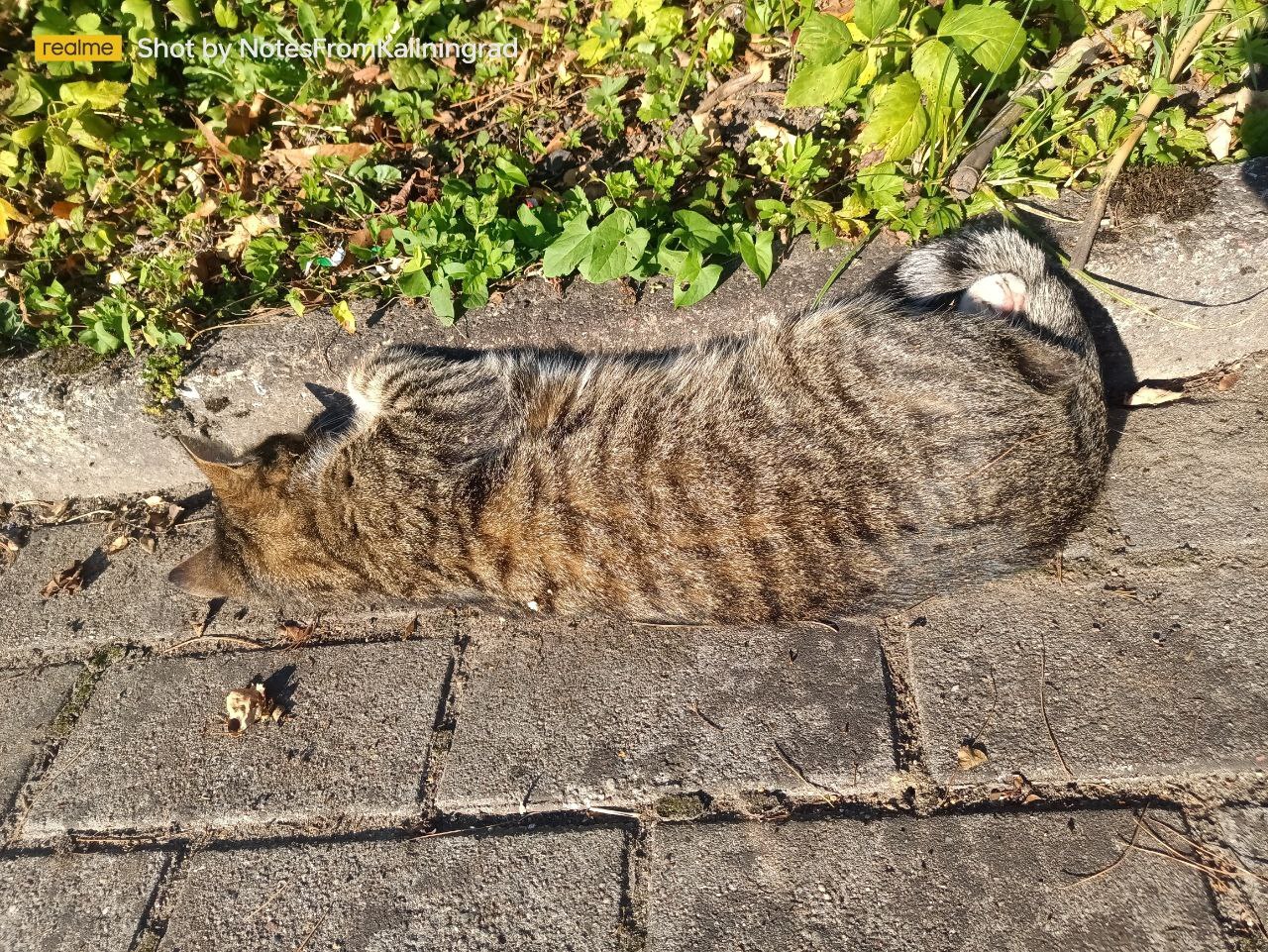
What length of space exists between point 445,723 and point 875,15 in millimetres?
2876

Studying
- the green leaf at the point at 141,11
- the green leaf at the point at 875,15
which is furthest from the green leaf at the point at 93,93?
the green leaf at the point at 875,15

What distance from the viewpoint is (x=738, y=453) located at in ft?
9.00

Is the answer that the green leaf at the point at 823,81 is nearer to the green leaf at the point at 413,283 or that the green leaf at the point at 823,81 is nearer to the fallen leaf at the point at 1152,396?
the green leaf at the point at 413,283

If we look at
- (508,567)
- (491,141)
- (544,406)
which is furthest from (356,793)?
(491,141)

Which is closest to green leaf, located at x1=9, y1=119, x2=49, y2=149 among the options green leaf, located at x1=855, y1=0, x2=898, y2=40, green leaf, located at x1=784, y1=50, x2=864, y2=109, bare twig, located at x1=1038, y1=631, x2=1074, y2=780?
green leaf, located at x1=784, y1=50, x2=864, y2=109

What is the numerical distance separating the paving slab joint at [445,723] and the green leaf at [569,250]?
1.44 meters

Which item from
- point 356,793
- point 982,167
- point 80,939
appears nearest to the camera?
point 80,939

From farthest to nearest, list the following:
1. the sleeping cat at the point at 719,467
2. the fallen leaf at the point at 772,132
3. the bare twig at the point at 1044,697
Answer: the fallen leaf at the point at 772,132, the sleeping cat at the point at 719,467, the bare twig at the point at 1044,697

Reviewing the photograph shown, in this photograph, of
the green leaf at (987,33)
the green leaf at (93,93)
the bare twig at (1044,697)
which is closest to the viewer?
the bare twig at (1044,697)

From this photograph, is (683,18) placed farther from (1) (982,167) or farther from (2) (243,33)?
(2) (243,33)

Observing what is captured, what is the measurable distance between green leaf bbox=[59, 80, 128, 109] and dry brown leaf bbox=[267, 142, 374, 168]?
66 cm

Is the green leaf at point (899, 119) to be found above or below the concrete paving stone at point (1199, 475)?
above

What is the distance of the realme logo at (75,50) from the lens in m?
3.63

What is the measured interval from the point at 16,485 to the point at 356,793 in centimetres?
237
